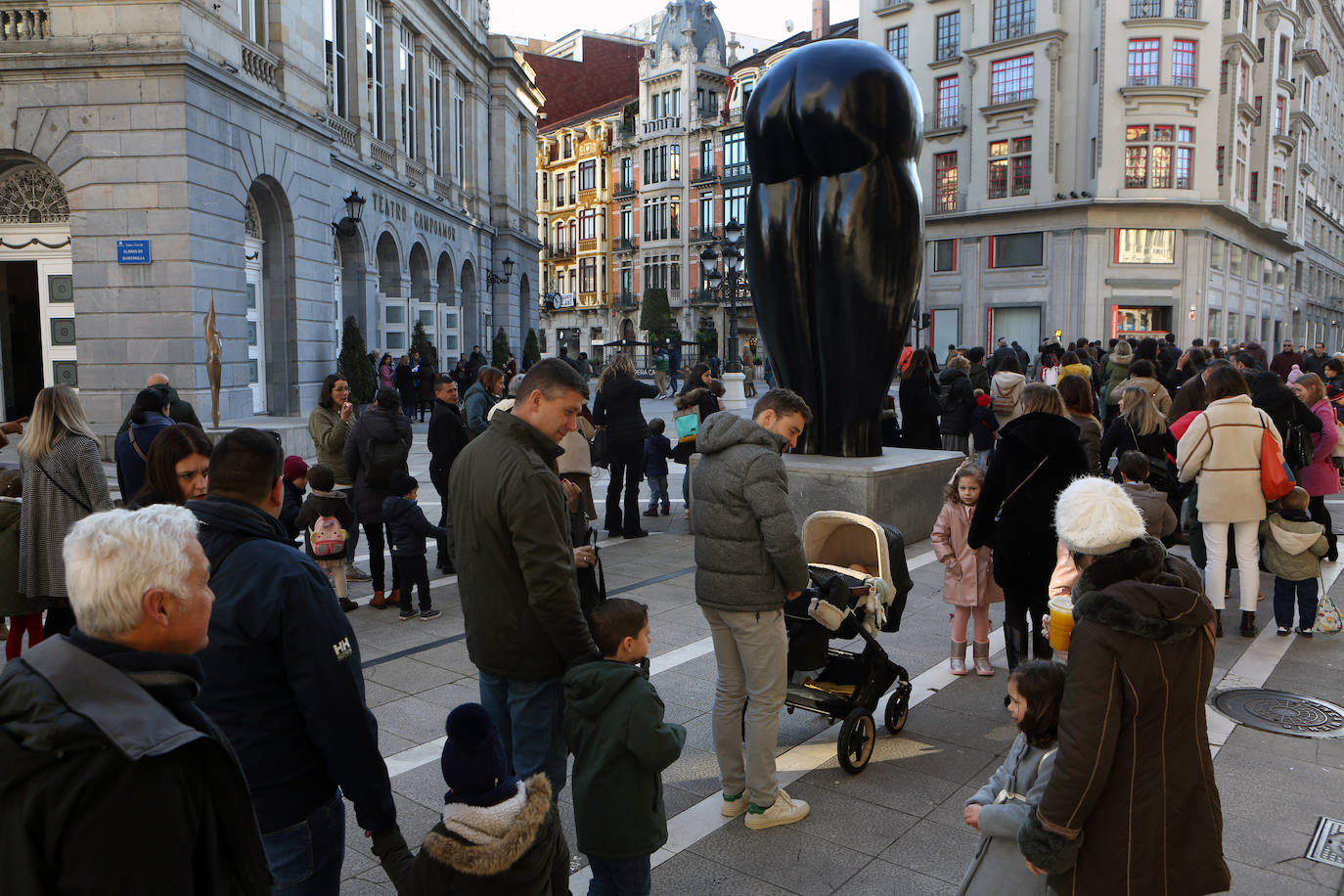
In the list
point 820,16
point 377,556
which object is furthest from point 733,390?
point 820,16

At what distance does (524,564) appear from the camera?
3.36m

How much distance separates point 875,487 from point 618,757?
20.6 feet

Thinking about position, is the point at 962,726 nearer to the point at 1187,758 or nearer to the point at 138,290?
the point at 1187,758

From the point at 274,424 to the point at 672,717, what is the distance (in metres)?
12.3

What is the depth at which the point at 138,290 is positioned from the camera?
587 inches

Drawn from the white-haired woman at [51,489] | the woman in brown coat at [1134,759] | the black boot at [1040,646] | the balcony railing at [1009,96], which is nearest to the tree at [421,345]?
the white-haired woman at [51,489]

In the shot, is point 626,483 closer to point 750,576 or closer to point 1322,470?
point 1322,470

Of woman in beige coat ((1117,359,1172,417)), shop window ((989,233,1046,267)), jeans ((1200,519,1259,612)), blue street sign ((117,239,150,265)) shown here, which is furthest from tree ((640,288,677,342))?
jeans ((1200,519,1259,612))

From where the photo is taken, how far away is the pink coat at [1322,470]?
8211mm

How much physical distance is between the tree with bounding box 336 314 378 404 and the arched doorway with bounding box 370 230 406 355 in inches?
179

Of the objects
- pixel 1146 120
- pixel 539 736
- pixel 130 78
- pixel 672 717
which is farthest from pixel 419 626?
pixel 1146 120

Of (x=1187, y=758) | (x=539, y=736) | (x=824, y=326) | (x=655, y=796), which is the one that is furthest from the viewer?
(x=824, y=326)

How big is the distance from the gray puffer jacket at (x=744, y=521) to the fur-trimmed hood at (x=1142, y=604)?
1331 millimetres

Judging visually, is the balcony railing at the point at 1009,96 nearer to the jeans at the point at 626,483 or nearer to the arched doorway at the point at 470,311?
the arched doorway at the point at 470,311
